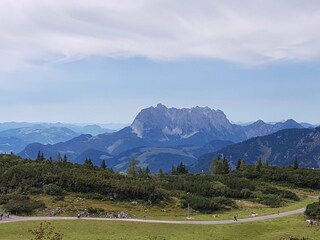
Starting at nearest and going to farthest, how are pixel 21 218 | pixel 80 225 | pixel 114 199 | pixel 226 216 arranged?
pixel 80 225 < pixel 21 218 < pixel 226 216 < pixel 114 199

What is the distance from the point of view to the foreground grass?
55.2 m

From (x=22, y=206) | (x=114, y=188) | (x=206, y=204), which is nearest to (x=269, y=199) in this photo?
(x=206, y=204)

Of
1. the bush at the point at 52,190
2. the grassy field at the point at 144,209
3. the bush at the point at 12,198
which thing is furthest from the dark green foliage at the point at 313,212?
the bush at the point at 12,198

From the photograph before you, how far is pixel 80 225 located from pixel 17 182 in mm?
32771

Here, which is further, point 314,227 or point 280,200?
point 280,200

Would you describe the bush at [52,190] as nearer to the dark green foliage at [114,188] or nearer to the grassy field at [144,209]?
the dark green foliage at [114,188]

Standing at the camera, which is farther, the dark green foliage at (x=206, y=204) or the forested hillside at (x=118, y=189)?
the forested hillside at (x=118, y=189)

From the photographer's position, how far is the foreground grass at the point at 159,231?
55219mm

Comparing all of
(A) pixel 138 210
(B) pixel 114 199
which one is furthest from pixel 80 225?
(B) pixel 114 199

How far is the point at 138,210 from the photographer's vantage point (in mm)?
76688

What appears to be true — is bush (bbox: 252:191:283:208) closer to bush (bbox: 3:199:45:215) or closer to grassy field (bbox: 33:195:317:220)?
grassy field (bbox: 33:195:317:220)

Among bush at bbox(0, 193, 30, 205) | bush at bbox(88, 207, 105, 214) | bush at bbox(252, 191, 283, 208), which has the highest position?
bush at bbox(0, 193, 30, 205)

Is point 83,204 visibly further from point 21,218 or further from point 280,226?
point 280,226

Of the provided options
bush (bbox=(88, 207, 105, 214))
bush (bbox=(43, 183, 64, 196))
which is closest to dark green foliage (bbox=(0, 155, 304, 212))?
bush (bbox=(43, 183, 64, 196))
